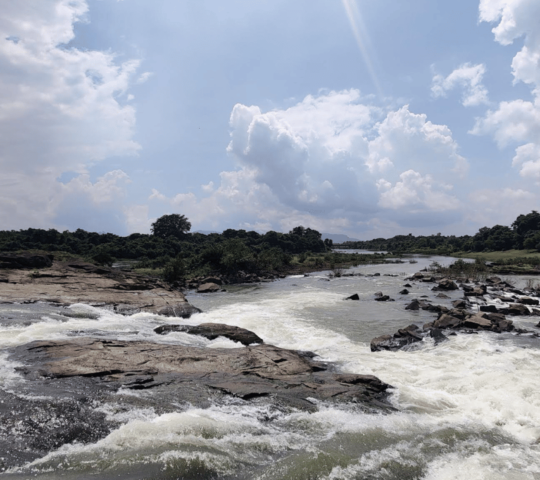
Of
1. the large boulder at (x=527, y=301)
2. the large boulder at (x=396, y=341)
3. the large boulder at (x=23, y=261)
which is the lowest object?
the large boulder at (x=527, y=301)

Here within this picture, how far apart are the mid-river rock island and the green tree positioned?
376ft

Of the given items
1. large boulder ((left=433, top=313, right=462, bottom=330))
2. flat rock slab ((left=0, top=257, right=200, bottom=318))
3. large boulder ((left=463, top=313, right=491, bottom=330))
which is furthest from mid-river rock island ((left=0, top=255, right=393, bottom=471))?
large boulder ((left=463, top=313, right=491, bottom=330))

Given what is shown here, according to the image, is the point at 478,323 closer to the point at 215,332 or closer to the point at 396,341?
the point at 396,341

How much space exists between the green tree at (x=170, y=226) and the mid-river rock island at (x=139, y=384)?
11460 centimetres

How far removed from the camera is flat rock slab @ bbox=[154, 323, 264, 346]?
615 inches

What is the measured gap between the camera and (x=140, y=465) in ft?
18.6

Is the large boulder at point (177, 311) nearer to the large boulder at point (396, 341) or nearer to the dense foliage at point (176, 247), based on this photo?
the large boulder at point (396, 341)

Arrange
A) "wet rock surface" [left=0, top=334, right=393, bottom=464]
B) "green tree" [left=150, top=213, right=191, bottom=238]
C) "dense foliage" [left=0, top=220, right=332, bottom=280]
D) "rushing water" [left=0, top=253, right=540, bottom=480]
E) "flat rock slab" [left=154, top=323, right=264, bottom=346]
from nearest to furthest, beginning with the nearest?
"rushing water" [left=0, top=253, right=540, bottom=480] < "wet rock surface" [left=0, top=334, right=393, bottom=464] < "flat rock slab" [left=154, top=323, right=264, bottom=346] < "dense foliage" [left=0, top=220, right=332, bottom=280] < "green tree" [left=150, top=213, right=191, bottom=238]

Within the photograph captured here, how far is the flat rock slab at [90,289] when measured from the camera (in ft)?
73.4

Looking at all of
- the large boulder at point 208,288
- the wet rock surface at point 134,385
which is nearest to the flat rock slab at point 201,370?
the wet rock surface at point 134,385

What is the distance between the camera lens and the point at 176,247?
97750mm

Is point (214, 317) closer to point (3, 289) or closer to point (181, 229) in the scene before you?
point (3, 289)

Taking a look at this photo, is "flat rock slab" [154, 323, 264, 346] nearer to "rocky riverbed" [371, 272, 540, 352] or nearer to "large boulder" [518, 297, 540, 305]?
"rocky riverbed" [371, 272, 540, 352]

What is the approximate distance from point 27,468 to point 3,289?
22807 millimetres
